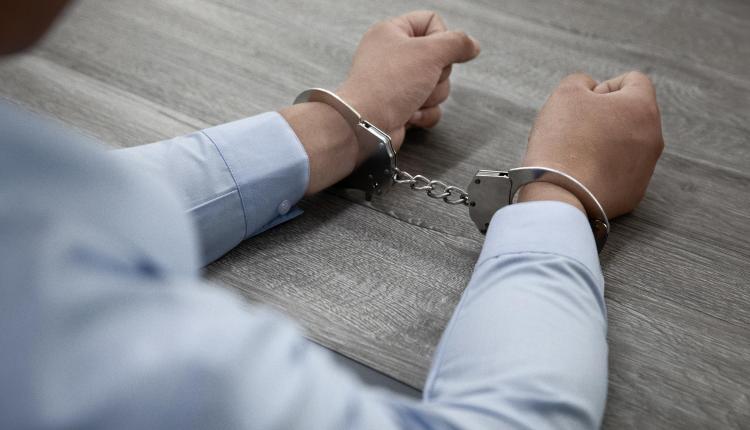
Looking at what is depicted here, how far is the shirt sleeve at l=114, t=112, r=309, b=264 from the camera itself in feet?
2.32

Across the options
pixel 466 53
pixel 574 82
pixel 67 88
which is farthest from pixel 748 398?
pixel 67 88

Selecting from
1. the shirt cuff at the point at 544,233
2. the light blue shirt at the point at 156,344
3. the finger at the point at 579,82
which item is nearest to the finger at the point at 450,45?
the finger at the point at 579,82

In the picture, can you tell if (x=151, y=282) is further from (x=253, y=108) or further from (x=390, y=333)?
(x=253, y=108)

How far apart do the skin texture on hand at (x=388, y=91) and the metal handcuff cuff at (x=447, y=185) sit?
0.01 meters

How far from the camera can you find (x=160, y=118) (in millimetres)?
922

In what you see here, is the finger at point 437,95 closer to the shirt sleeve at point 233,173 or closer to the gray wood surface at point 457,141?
the gray wood surface at point 457,141

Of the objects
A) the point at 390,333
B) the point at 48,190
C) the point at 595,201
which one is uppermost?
the point at 48,190

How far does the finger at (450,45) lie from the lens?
0.89 metres

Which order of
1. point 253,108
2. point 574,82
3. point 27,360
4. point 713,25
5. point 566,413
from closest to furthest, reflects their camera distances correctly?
point 27,360 → point 566,413 → point 574,82 → point 253,108 → point 713,25

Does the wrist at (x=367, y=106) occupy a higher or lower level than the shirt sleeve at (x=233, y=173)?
higher

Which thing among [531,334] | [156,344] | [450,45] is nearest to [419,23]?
[450,45]

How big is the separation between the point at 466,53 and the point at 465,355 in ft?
1.54

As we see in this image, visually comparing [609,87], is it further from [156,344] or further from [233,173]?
[156,344]

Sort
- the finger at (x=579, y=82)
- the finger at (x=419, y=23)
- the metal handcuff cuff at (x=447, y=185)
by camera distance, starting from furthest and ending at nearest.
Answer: the finger at (x=419, y=23) → the finger at (x=579, y=82) → the metal handcuff cuff at (x=447, y=185)
